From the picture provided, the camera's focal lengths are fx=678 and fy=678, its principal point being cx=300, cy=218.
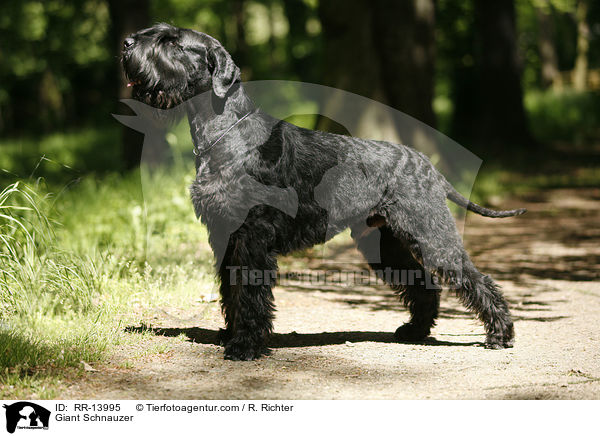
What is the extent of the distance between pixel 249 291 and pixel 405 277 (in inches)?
53.2

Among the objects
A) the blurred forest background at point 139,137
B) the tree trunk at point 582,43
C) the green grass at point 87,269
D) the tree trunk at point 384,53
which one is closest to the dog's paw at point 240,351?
the green grass at point 87,269

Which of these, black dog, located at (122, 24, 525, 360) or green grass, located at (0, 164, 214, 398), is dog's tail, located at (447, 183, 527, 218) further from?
green grass, located at (0, 164, 214, 398)

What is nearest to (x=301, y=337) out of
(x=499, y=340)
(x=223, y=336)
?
(x=223, y=336)

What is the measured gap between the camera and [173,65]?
430 cm

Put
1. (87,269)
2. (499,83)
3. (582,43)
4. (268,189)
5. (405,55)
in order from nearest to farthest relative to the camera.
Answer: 1. (268,189)
2. (87,269)
3. (405,55)
4. (499,83)
5. (582,43)

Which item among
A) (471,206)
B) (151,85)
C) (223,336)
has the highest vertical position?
(151,85)

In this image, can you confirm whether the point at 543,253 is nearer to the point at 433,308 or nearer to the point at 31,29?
the point at 433,308

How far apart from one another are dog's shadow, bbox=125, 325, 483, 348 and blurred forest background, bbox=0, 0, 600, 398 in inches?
12.1

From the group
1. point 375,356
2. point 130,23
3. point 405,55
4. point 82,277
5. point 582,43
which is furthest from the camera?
point 582,43
